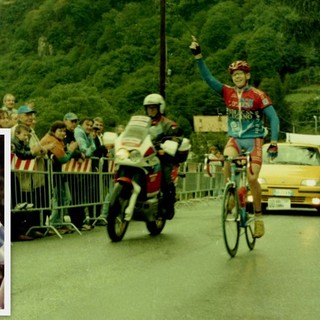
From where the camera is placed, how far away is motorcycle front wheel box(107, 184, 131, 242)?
33.0ft

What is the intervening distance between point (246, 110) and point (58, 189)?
3.94 meters

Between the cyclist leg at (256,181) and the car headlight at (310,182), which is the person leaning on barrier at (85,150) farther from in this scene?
the car headlight at (310,182)

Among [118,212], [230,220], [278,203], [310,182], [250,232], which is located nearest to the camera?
[230,220]

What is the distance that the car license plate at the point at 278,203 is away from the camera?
1677 cm

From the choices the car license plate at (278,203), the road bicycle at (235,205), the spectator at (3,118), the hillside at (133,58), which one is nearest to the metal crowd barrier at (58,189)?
the spectator at (3,118)

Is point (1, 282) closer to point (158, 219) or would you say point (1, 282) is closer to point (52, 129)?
point (158, 219)

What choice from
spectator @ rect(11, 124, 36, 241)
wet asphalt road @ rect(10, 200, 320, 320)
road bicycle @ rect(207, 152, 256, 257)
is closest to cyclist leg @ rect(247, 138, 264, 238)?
road bicycle @ rect(207, 152, 256, 257)

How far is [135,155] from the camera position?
34.4 feet

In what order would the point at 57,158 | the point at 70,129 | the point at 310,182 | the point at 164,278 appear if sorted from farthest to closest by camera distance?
the point at 310,182
the point at 70,129
the point at 57,158
the point at 164,278

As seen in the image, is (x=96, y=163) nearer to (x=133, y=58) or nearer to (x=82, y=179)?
(x=82, y=179)

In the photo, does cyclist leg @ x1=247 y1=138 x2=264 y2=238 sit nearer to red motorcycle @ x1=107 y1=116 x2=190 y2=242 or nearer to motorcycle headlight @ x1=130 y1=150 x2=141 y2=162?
red motorcycle @ x1=107 y1=116 x2=190 y2=242

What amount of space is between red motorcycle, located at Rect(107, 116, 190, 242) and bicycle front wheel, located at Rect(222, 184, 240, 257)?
1.66 m

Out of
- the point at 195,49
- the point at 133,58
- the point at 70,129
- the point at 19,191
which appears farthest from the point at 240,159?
the point at 133,58

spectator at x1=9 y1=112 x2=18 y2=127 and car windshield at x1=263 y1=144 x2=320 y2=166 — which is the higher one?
spectator at x1=9 y1=112 x2=18 y2=127
